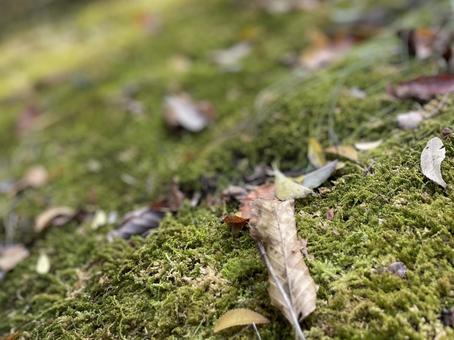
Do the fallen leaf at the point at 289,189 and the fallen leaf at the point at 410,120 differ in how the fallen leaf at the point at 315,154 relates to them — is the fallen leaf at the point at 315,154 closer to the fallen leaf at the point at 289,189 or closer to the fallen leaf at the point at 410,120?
the fallen leaf at the point at 289,189

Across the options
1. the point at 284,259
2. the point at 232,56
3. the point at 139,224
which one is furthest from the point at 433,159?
the point at 232,56

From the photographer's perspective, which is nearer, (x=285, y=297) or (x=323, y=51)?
(x=285, y=297)

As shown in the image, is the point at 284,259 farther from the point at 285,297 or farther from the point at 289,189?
the point at 289,189

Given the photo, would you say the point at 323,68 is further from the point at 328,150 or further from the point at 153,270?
the point at 153,270

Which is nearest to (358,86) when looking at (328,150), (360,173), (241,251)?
(328,150)

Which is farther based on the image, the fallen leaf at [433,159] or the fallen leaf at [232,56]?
the fallen leaf at [232,56]

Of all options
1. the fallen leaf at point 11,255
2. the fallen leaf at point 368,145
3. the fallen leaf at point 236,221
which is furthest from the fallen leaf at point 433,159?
the fallen leaf at point 11,255
